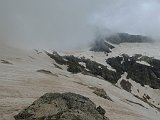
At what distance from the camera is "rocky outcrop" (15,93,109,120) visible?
31.5 m

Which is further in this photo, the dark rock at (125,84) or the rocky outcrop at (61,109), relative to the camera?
the dark rock at (125,84)

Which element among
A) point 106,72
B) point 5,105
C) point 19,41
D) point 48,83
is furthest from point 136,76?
point 5,105

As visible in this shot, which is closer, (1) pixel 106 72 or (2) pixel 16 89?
(2) pixel 16 89

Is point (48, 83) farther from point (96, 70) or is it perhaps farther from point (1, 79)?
point (96, 70)

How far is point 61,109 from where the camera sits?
33062 millimetres

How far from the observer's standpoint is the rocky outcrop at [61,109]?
31.5m

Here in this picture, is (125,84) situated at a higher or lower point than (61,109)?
higher

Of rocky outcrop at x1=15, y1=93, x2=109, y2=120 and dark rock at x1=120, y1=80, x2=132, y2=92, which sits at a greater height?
dark rock at x1=120, y1=80, x2=132, y2=92

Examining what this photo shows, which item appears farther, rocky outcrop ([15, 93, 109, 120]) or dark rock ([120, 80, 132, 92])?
dark rock ([120, 80, 132, 92])

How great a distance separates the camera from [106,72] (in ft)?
564

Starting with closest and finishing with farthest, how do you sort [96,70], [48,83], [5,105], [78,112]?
[78,112] < [5,105] < [48,83] < [96,70]

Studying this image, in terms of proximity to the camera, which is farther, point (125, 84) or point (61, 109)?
point (125, 84)

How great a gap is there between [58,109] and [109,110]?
52.0 ft

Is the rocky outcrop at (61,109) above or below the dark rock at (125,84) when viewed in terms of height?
below
